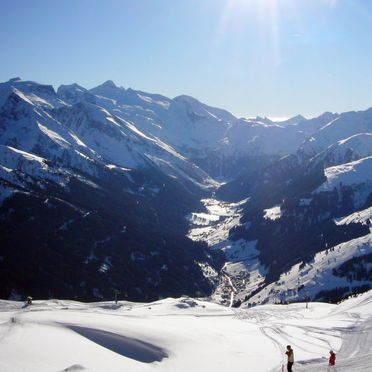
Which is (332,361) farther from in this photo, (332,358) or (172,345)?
(172,345)

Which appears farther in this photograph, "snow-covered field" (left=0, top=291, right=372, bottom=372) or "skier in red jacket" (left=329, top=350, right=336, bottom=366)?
"snow-covered field" (left=0, top=291, right=372, bottom=372)

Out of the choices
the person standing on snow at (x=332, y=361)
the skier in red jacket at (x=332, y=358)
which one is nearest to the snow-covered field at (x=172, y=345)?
the person standing on snow at (x=332, y=361)

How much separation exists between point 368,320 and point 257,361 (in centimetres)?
3251

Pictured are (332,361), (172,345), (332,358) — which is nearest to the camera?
(332,358)

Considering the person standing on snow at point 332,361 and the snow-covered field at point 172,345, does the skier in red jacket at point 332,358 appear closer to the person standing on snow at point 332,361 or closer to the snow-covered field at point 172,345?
the person standing on snow at point 332,361

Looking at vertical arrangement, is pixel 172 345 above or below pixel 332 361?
below

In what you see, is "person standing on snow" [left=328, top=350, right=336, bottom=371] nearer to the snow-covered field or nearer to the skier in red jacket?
the skier in red jacket

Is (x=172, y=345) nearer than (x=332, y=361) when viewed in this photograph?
No

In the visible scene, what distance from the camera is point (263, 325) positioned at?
276ft

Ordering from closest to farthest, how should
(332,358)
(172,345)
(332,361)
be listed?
1. (332,358)
2. (332,361)
3. (172,345)

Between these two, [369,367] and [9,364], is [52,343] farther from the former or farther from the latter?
[369,367]

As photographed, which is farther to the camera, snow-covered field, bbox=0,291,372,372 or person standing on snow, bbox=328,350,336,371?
snow-covered field, bbox=0,291,372,372

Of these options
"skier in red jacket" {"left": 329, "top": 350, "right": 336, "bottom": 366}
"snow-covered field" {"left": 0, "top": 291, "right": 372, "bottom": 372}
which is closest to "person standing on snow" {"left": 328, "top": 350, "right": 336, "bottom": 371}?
"skier in red jacket" {"left": 329, "top": 350, "right": 336, "bottom": 366}

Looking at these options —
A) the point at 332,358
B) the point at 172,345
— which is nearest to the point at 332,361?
the point at 332,358
